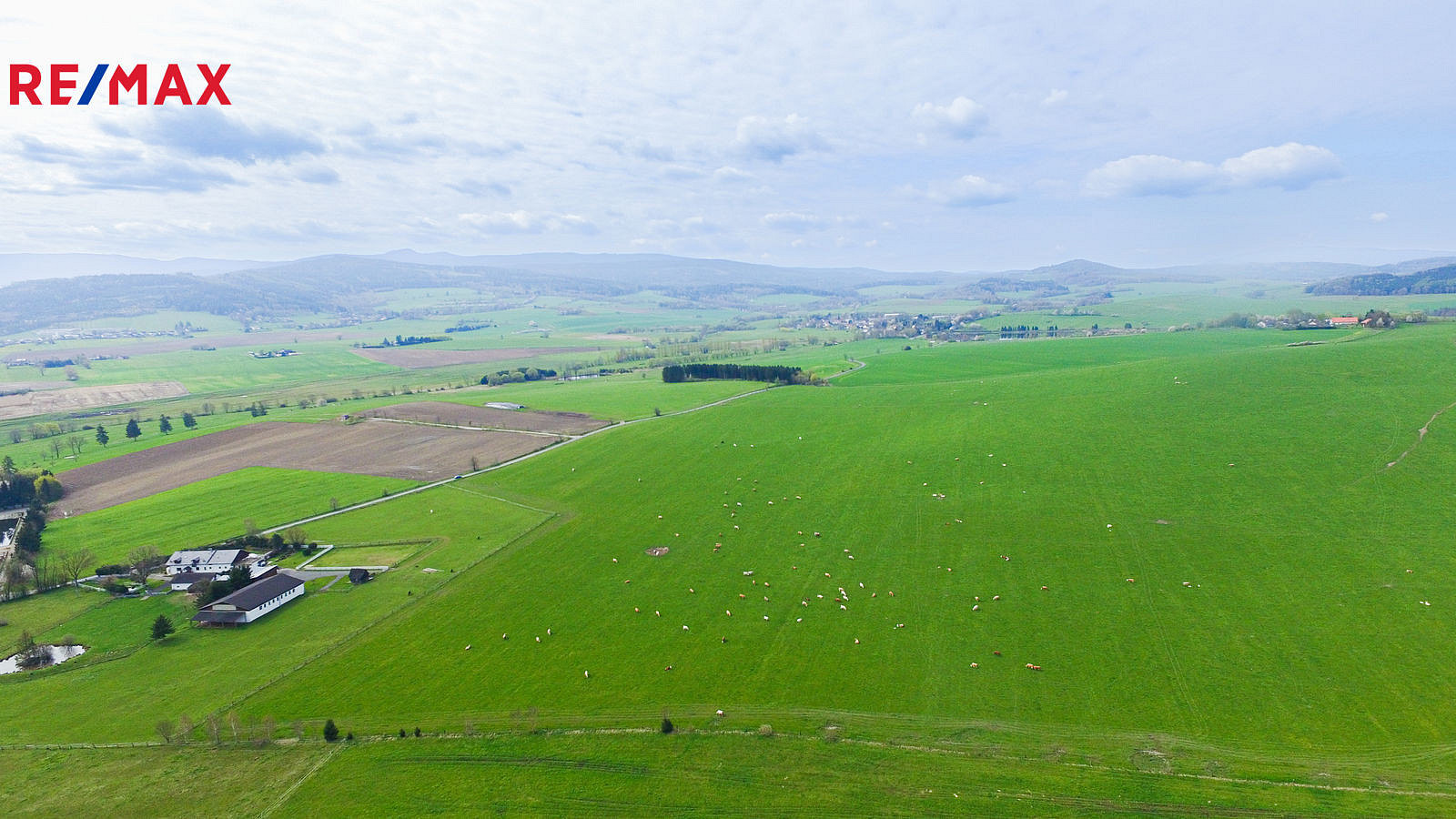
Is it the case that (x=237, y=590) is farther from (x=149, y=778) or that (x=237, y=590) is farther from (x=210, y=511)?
(x=210, y=511)

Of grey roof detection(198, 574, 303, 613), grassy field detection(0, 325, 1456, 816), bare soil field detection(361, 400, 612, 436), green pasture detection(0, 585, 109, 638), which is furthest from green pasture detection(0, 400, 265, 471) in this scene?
grey roof detection(198, 574, 303, 613)

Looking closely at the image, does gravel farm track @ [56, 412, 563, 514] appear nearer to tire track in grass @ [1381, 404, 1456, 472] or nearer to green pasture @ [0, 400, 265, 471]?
green pasture @ [0, 400, 265, 471]

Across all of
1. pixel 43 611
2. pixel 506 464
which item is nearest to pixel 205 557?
pixel 43 611

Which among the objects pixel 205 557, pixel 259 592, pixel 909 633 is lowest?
pixel 909 633

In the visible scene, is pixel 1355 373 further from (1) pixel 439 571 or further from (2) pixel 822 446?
(1) pixel 439 571

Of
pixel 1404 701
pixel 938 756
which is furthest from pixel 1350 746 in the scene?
pixel 938 756

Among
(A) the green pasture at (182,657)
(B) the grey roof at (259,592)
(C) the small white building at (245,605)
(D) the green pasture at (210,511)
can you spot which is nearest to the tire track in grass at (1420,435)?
(A) the green pasture at (182,657)

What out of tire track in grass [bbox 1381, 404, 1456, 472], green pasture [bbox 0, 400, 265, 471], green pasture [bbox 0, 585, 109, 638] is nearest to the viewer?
green pasture [bbox 0, 585, 109, 638]
